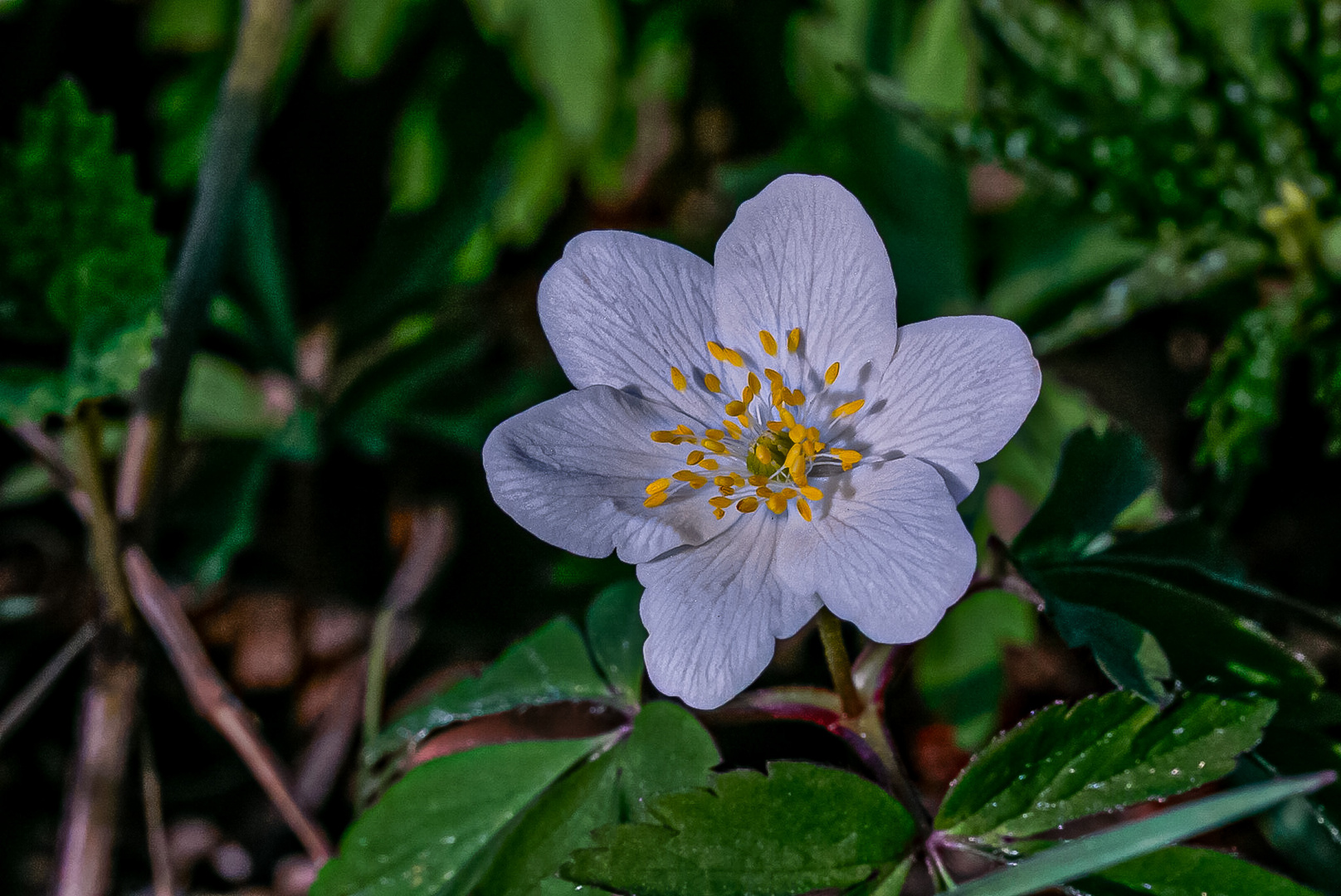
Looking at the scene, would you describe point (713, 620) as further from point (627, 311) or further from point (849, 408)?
point (627, 311)

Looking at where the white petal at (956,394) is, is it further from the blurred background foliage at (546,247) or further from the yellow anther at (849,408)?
the blurred background foliage at (546,247)

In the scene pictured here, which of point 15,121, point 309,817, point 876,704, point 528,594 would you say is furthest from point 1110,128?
point 15,121

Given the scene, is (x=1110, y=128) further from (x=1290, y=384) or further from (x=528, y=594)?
(x=528, y=594)

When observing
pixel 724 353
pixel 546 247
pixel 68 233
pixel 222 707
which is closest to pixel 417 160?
pixel 546 247

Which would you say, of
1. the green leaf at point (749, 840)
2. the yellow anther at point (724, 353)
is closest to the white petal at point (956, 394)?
the yellow anther at point (724, 353)

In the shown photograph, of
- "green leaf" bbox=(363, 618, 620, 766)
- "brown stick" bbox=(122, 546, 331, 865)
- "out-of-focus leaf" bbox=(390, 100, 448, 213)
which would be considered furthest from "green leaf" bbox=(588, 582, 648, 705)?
"out-of-focus leaf" bbox=(390, 100, 448, 213)

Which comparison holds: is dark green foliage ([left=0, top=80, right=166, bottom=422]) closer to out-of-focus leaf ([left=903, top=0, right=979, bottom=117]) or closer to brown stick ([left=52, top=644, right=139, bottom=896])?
brown stick ([left=52, top=644, right=139, bottom=896])
